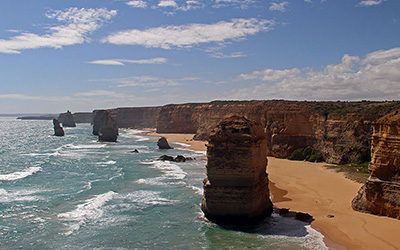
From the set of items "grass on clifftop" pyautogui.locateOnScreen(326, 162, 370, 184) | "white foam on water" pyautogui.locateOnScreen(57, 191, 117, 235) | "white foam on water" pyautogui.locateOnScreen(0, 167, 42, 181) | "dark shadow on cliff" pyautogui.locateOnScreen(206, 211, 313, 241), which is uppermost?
"grass on clifftop" pyautogui.locateOnScreen(326, 162, 370, 184)

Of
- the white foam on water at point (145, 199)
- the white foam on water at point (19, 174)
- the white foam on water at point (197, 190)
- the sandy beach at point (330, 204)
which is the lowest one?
the white foam on water at point (19, 174)

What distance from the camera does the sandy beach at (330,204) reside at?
79.0 ft

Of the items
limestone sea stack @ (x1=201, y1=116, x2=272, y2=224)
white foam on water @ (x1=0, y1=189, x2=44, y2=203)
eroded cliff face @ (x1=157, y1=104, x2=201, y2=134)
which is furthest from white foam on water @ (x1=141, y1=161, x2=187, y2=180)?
eroded cliff face @ (x1=157, y1=104, x2=201, y2=134)

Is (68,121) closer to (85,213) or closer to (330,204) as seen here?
(85,213)

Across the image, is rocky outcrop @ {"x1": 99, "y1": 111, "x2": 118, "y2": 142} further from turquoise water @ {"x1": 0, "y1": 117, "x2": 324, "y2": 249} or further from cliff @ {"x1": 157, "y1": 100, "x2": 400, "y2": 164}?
turquoise water @ {"x1": 0, "y1": 117, "x2": 324, "y2": 249}

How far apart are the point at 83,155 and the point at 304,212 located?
45307 mm

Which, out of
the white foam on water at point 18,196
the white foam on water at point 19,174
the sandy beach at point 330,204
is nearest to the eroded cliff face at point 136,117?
the white foam on water at point 19,174

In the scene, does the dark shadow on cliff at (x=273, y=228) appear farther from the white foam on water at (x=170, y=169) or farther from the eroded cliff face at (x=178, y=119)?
the eroded cliff face at (x=178, y=119)

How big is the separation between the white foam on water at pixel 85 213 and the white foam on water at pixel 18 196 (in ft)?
15.1

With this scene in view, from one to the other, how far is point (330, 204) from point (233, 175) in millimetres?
9662

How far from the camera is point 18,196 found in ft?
120

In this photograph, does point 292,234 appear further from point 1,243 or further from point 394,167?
point 1,243

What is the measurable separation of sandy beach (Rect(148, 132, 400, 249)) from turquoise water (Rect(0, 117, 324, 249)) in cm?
173

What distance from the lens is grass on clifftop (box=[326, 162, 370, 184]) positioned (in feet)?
137
